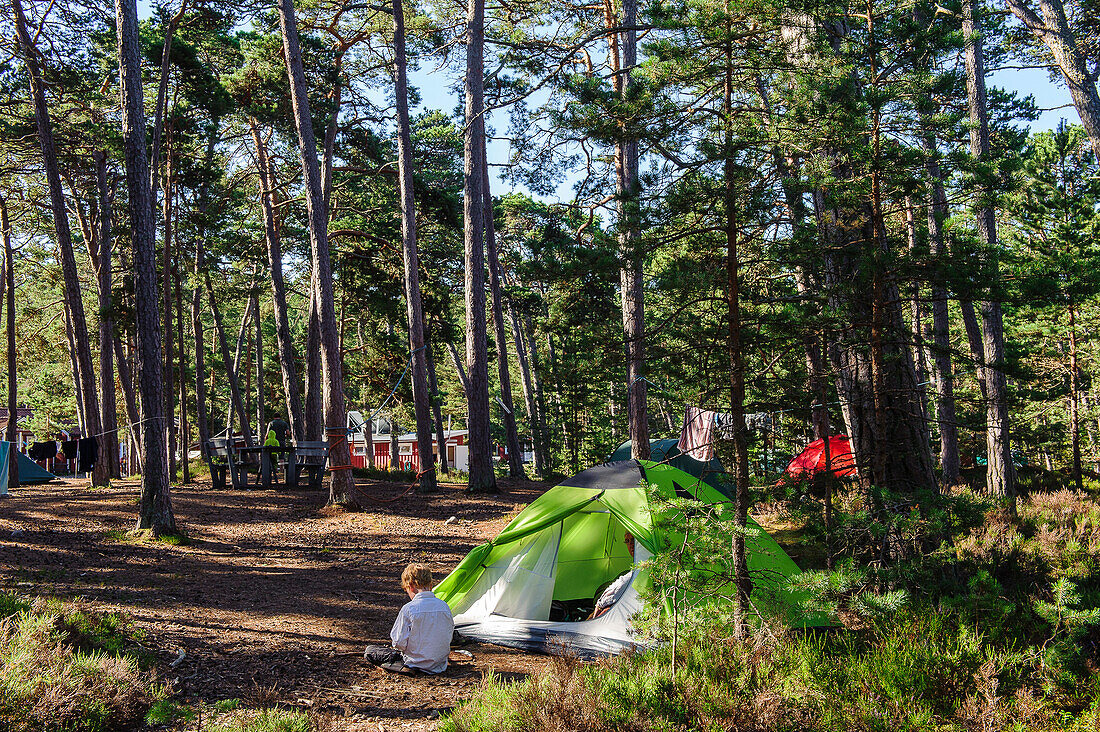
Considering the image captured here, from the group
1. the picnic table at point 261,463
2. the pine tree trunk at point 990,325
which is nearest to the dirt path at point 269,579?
the picnic table at point 261,463

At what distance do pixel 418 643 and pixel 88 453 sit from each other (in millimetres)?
12585

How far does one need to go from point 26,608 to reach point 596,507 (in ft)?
15.3

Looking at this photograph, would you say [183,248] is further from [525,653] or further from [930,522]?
[930,522]

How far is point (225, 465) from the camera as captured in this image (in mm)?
15266

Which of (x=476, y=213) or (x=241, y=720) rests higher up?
(x=476, y=213)

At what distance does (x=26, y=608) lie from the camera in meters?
5.40

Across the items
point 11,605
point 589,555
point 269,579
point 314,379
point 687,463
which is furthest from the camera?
point 314,379

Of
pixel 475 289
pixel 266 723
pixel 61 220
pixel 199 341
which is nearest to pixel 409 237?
pixel 475 289

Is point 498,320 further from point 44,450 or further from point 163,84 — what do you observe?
point 44,450

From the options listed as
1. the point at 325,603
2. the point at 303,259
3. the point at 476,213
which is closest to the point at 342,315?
the point at 303,259

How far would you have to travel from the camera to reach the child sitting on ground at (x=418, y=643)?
17.7ft

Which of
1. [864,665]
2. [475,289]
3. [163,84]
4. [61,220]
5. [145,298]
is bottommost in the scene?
[864,665]

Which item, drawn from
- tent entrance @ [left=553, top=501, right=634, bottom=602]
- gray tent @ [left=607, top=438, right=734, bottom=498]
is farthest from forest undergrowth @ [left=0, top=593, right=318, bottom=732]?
tent entrance @ [left=553, top=501, right=634, bottom=602]

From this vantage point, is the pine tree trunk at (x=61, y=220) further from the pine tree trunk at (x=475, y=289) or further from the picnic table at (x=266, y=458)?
the pine tree trunk at (x=475, y=289)
